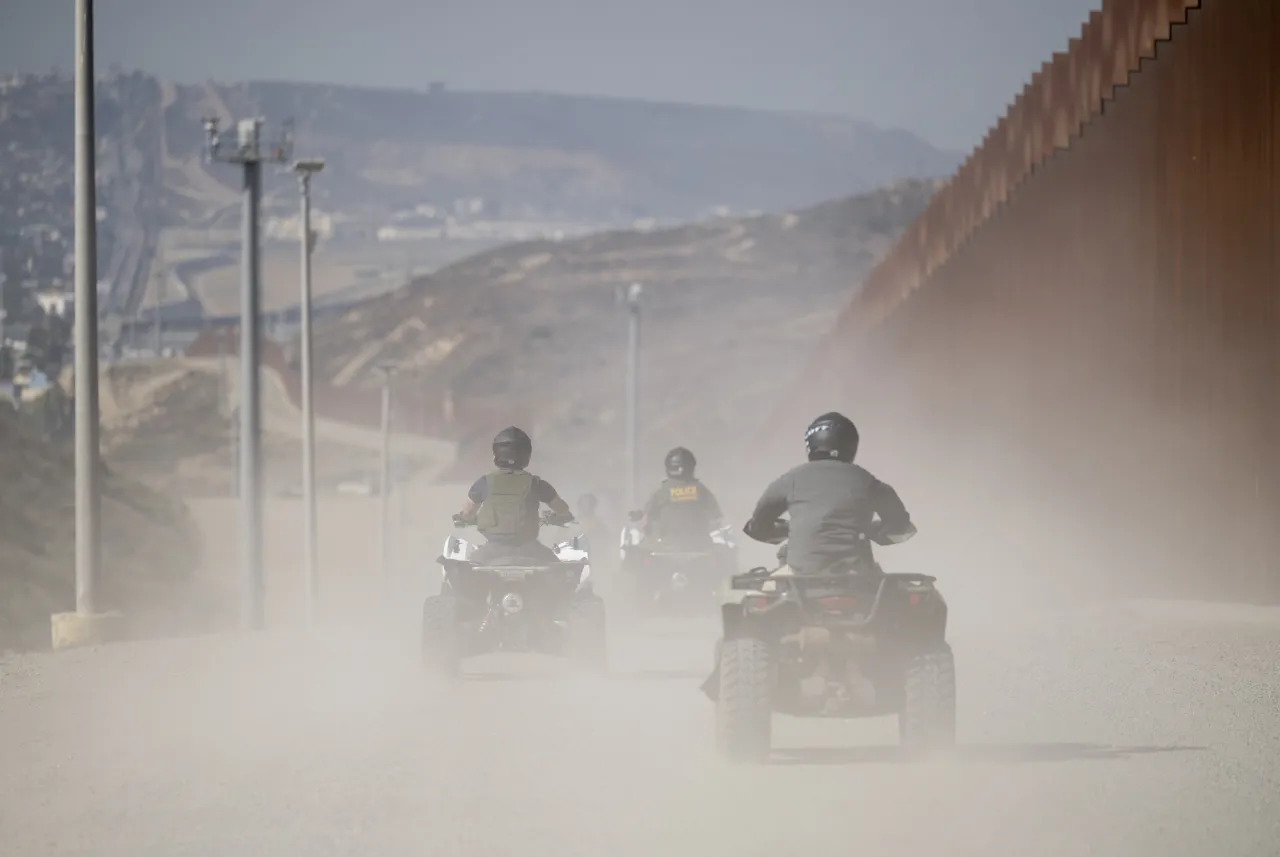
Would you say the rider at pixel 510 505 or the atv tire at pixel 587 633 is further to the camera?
the atv tire at pixel 587 633

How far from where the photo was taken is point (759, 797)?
1107cm

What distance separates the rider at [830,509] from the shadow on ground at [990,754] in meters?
1.02

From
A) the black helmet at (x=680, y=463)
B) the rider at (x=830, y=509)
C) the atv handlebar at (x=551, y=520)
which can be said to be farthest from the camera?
the black helmet at (x=680, y=463)

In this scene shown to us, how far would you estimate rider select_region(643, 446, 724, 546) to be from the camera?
24.8m

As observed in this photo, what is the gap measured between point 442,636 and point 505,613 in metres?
0.49

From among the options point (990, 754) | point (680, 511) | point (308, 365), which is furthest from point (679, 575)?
point (308, 365)

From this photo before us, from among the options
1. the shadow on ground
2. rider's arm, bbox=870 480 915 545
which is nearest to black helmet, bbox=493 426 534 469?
the shadow on ground

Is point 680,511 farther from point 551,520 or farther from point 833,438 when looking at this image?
point 833,438

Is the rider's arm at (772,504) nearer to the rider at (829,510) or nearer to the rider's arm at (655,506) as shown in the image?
the rider at (829,510)

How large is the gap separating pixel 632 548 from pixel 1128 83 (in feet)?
27.3

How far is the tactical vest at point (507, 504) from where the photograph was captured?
1708cm

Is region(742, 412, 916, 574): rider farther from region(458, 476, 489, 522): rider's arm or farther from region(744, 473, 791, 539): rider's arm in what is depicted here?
region(458, 476, 489, 522): rider's arm

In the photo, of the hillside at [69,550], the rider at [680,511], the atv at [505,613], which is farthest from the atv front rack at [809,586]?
the hillside at [69,550]

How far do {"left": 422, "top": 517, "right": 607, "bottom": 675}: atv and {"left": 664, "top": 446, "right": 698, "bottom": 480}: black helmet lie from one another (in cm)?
695
